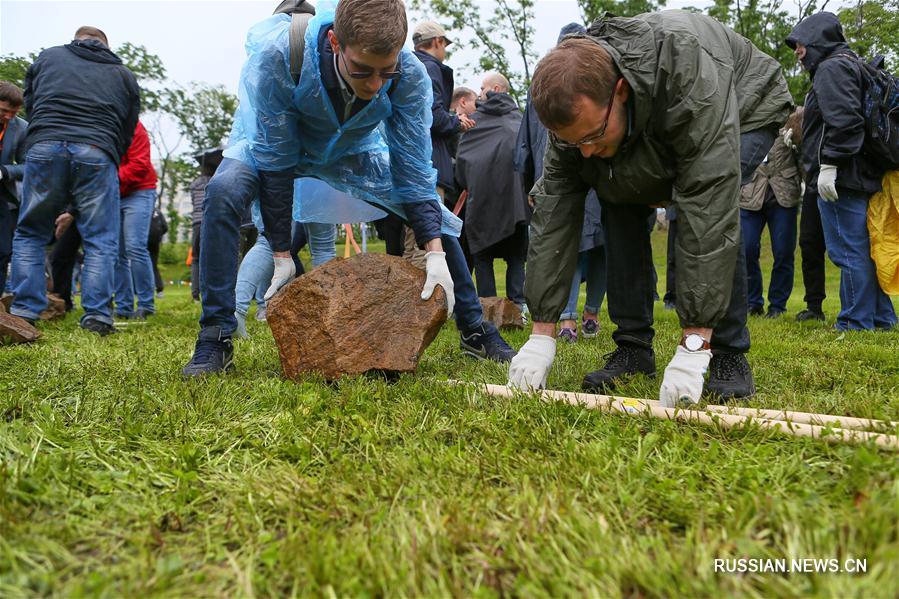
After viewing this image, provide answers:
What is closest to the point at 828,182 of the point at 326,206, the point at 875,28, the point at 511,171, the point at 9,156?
the point at 511,171

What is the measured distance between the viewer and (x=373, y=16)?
8.74ft

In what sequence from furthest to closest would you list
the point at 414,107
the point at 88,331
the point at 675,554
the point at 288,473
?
the point at 88,331 < the point at 414,107 < the point at 288,473 < the point at 675,554

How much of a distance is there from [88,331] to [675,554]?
5.01 metres

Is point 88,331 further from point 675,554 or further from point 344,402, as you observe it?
point 675,554

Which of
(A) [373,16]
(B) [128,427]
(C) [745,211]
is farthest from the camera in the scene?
(C) [745,211]

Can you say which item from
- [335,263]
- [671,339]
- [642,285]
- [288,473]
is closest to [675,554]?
[288,473]

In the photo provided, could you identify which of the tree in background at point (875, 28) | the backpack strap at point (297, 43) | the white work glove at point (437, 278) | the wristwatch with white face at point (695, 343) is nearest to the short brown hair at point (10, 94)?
the backpack strap at point (297, 43)

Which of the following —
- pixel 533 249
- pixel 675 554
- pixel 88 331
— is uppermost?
pixel 533 249

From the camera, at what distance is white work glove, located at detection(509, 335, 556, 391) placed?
2738mm

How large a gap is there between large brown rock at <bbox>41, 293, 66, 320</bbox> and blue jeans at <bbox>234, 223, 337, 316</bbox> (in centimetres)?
295

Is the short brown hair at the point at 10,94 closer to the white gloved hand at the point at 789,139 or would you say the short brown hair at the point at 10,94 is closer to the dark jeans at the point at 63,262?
the dark jeans at the point at 63,262

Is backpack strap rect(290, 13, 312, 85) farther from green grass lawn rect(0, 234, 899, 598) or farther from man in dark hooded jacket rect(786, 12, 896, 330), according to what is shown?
man in dark hooded jacket rect(786, 12, 896, 330)

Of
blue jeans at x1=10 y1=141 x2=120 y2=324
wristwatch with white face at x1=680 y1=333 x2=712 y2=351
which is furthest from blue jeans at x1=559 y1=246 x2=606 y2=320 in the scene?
blue jeans at x1=10 y1=141 x2=120 y2=324

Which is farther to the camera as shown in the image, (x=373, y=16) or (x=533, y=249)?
(x=533, y=249)
